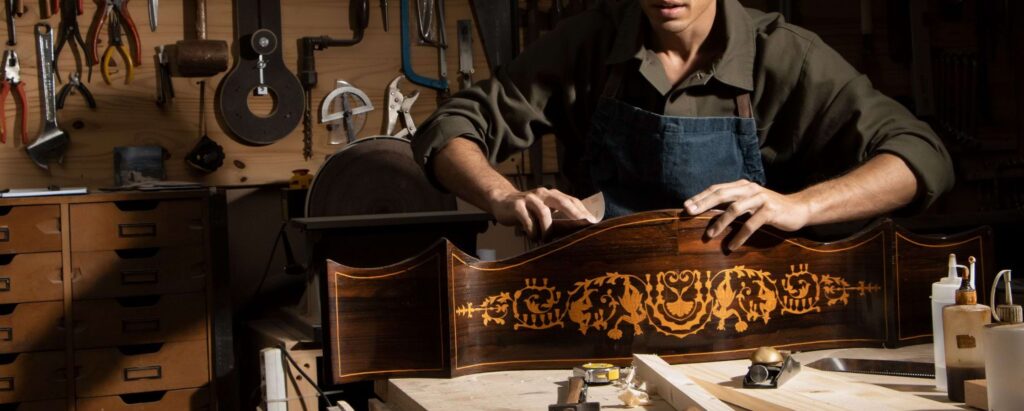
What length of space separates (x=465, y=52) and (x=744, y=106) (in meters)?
2.11

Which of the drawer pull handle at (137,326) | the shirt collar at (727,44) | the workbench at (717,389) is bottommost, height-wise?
the drawer pull handle at (137,326)

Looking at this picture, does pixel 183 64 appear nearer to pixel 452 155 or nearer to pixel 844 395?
pixel 452 155

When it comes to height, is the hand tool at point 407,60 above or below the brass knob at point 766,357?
above

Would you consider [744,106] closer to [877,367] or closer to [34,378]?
[877,367]

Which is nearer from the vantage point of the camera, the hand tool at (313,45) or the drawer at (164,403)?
the drawer at (164,403)

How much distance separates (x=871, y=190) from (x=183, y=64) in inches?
96.4

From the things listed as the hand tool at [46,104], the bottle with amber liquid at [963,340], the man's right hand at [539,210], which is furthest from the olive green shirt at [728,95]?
the hand tool at [46,104]

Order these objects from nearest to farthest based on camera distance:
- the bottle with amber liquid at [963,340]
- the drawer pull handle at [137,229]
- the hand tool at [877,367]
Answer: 1. the bottle with amber liquid at [963,340]
2. the hand tool at [877,367]
3. the drawer pull handle at [137,229]

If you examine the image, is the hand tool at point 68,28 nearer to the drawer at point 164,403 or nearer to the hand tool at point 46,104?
the hand tool at point 46,104

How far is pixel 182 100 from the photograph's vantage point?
12.6 ft

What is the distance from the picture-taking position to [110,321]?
3.41m

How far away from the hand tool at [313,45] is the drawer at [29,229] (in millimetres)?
904

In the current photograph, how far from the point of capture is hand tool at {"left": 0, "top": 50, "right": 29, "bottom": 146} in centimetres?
364

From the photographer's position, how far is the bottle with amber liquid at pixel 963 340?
1481 mm
